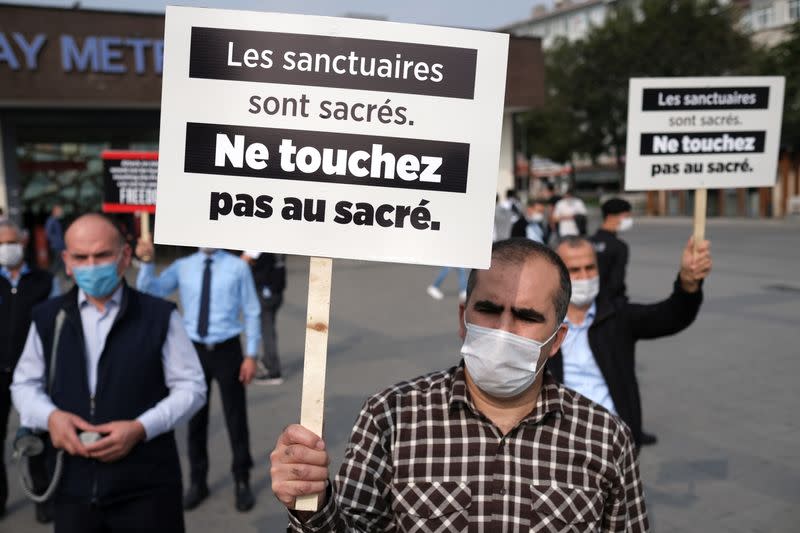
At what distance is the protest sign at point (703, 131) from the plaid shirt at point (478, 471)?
2.52 metres

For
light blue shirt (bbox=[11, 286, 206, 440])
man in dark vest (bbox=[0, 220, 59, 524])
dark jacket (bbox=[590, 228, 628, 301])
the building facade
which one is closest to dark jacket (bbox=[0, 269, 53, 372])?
man in dark vest (bbox=[0, 220, 59, 524])

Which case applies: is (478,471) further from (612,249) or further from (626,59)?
(626,59)

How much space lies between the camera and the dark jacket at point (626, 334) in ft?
12.3

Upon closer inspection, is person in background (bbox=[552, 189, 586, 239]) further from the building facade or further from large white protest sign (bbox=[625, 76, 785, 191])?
large white protest sign (bbox=[625, 76, 785, 191])

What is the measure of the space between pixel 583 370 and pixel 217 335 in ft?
9.39

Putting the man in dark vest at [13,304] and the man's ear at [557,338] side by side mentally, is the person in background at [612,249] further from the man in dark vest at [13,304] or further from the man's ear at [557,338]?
the man's ear at [557,338]

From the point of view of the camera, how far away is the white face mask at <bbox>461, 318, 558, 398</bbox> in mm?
2049

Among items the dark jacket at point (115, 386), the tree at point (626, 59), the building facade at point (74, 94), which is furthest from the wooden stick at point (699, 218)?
the tree at point (626, 59)

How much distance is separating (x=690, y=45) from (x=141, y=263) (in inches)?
1584

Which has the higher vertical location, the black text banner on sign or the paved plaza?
the black text banner on sign

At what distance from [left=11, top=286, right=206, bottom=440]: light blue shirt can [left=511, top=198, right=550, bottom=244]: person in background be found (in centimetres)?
1090

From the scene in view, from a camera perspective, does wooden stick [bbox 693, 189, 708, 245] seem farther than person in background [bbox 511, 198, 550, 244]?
No

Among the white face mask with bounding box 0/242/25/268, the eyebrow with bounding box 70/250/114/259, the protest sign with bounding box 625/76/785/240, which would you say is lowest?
the white face mask with bounding box 0/242/25/268

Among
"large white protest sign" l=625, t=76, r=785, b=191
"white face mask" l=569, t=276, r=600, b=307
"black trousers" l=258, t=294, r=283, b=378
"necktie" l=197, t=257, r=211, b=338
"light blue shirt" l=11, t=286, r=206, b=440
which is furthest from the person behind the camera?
"black trousers" l=258, t=294, r=283, b=378
